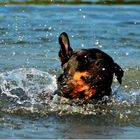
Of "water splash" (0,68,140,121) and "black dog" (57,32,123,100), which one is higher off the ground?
"black dog" (57,32,123,100)

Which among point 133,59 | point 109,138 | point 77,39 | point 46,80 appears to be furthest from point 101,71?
point 77,39

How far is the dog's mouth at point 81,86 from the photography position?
8.76 m

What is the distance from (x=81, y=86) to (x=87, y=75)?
0.58ft

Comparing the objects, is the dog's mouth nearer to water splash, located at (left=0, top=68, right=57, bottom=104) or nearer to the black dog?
the black dog

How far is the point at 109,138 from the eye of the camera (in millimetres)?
7828

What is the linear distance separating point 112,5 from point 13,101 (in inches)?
408

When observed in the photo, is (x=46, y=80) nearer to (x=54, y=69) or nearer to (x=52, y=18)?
(x=54, y=69)

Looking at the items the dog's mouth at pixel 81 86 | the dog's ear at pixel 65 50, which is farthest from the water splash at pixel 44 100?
the dog's ear at pixel 65 50

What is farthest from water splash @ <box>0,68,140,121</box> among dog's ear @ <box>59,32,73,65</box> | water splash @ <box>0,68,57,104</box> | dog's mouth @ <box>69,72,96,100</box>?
dog's ear @ <box>59,32,73,65</box>

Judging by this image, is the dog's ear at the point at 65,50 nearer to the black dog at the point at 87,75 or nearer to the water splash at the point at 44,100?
the black dog at the point at 87,75

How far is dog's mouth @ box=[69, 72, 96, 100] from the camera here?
8.76 metres

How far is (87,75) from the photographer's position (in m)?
8.82

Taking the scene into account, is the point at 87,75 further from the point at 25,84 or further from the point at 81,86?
the point at 25,84

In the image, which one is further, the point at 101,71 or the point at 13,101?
the point at 13,101
